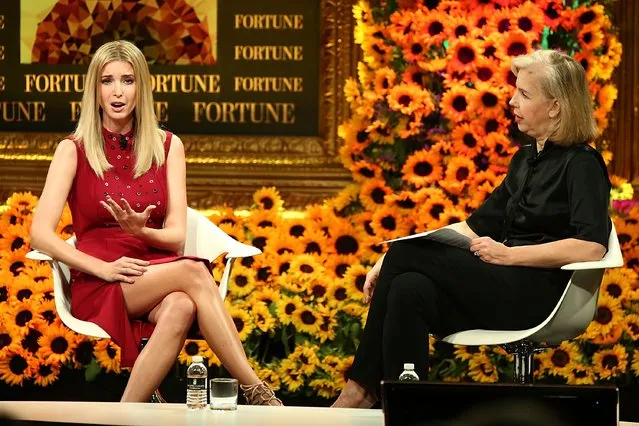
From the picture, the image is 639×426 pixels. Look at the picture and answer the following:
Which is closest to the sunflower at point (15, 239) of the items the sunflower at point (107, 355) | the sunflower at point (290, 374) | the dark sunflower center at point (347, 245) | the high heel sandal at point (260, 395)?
the sunflower at point (107, 355)

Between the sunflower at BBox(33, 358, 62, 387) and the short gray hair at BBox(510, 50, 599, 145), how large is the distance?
7.89 feet

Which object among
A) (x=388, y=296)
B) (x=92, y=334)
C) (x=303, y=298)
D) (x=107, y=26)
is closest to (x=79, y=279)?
(x=92, y=334)

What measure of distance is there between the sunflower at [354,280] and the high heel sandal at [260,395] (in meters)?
1.41

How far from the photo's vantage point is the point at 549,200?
3951mm

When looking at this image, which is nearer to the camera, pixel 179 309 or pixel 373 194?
pixel 179 309

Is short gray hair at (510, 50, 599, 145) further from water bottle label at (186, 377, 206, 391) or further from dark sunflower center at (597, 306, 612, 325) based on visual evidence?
water bottle label at (186, 377, 206, 391)

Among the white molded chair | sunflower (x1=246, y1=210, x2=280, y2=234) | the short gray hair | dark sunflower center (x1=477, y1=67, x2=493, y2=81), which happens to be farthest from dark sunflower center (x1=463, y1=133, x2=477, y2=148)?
the white molded chair

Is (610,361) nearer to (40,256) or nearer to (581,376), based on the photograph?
(581,376)

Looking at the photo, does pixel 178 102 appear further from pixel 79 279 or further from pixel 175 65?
pixel 79 279

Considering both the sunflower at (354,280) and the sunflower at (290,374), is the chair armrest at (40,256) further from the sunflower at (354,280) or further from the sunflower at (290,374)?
the sunflower at (354,280)

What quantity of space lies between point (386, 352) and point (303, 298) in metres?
1.64

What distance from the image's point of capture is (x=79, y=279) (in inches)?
162

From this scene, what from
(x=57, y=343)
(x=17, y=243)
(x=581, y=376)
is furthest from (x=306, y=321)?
(x=17, y=243)

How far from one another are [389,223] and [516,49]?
969 mm
